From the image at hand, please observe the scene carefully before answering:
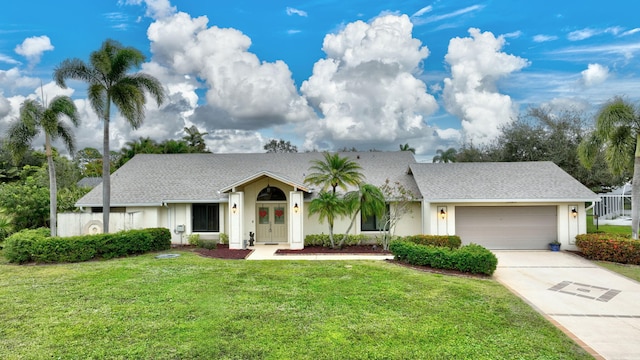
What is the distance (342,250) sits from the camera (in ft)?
54.0

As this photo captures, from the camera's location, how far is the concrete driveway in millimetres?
6914

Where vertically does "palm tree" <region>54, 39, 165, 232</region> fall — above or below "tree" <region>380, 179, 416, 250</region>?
above

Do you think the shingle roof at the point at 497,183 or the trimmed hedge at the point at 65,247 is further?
the shingle roof at the point at 497,183

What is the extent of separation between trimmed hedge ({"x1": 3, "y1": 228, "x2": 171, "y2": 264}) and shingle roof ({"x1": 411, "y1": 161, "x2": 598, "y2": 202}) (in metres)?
12.7

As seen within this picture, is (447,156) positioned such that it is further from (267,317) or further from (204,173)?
(267,317)

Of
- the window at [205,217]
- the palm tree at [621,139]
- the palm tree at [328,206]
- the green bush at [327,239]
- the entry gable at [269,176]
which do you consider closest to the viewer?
the palm tree at [621,139]

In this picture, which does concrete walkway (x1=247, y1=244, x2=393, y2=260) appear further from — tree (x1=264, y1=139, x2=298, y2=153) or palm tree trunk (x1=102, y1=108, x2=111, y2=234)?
tree (x1=264, y1=139, x2=298, y2=153)

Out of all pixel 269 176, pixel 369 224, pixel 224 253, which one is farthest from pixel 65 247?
pixel 369 224

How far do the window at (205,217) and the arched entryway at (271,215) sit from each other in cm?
208

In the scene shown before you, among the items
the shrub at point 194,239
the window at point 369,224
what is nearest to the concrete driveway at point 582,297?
the window at point 369,224

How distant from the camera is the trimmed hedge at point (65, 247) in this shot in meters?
13.5

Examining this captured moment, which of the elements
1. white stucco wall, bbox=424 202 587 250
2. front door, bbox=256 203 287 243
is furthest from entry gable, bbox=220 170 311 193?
white stucco wall, bbox=424 202 587 250

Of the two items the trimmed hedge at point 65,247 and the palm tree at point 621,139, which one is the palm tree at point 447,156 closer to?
the palm tree at point 621,139

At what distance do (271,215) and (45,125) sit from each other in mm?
10318
